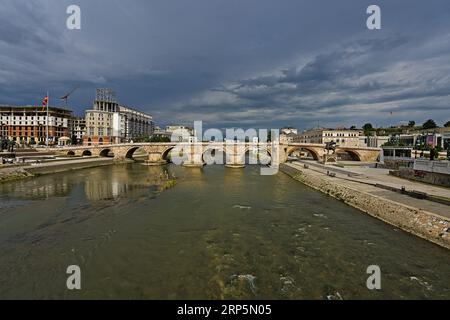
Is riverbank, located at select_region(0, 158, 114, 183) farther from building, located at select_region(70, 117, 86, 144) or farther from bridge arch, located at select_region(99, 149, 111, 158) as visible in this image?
building, located at select_region(70, 117, 86, 144)

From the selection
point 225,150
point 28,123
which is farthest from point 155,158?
point 28,123

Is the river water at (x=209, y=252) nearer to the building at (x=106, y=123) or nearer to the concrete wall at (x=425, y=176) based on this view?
the concrete wall at (x=425, y=176)

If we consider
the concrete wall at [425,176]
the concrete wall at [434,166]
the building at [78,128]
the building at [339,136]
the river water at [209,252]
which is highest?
the building at [78,128]

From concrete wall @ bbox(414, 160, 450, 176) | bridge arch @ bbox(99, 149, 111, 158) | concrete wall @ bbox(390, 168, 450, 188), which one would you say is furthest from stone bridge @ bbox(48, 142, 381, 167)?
concrete wall @ bbox(414, 160, 450, 176)

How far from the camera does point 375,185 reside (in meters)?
25.9

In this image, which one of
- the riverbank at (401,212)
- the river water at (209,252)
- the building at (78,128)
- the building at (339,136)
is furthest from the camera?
the building at (78,128)

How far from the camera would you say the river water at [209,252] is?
10.0 meters

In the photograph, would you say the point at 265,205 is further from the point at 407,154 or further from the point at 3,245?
the point at 407,154

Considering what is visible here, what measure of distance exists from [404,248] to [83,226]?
20369 millimetres

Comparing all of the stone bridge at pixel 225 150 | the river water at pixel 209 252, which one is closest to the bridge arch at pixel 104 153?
the stone bridge at pixel 225 150

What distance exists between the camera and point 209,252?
43.7ft

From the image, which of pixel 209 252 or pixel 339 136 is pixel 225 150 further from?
pixel 339 136

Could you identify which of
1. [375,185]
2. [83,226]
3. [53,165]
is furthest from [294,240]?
[53,165]

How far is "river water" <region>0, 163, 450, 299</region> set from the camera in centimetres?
1002
